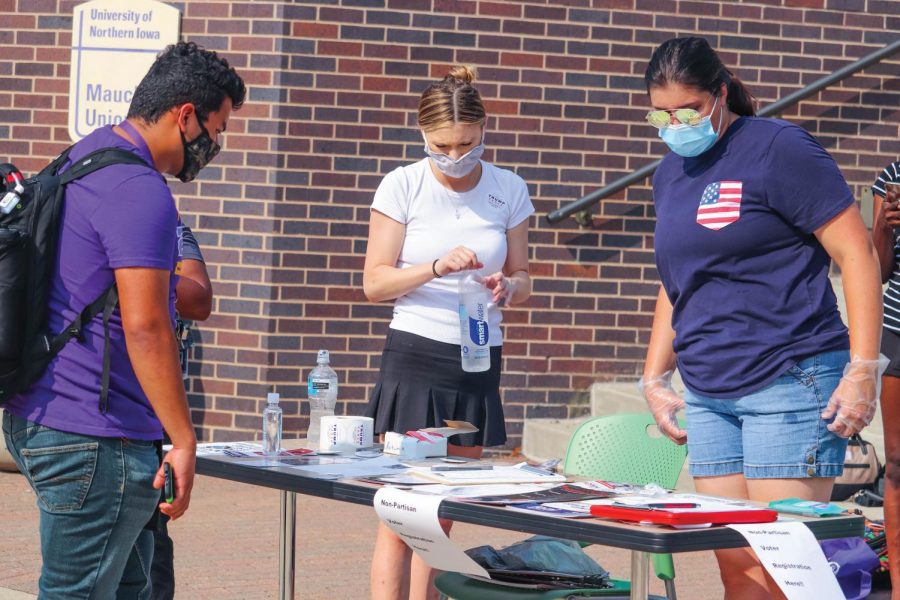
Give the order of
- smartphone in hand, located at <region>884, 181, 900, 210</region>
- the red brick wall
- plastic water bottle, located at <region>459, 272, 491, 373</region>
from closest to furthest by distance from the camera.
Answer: plastic water bottle, located at <region>459, 272, 491, 373</region>, smartphone in hand, located at <region>884, 181, 900, 210</region>, the red brick wall

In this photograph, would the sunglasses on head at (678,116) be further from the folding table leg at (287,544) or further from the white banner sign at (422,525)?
the folding table leg at (287,544)

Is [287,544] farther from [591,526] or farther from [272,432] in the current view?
[591,526]

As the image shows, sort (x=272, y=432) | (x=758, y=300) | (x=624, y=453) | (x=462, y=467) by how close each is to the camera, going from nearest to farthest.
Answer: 1. (x=758, y=300)
2. (x=462, y=467)
3. (x=272, y=432)
4. (x=624, y=453)

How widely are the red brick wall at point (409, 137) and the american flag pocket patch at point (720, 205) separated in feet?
15.8

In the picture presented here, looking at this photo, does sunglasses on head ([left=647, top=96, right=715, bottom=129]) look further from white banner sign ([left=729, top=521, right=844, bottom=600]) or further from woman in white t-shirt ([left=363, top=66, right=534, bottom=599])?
white banner sign ([left=729, top=521, right=844, bottom=600])

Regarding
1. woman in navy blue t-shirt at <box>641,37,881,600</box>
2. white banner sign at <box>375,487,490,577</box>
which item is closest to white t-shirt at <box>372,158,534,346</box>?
woman in navy blue t-shirt at <box>641,37,881,600</box>

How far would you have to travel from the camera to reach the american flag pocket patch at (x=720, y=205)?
3543mm

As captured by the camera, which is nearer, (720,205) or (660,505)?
(660,505)

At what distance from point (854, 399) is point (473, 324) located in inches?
53.3

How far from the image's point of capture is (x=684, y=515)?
115 inches

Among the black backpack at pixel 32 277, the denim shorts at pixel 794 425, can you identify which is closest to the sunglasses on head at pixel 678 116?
the denim shorts at pixel 794 425

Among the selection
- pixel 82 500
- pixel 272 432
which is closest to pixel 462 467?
pixel 272 432

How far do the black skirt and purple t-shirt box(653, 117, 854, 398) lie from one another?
0.97 meters

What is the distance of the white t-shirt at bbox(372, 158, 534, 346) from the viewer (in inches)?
174
